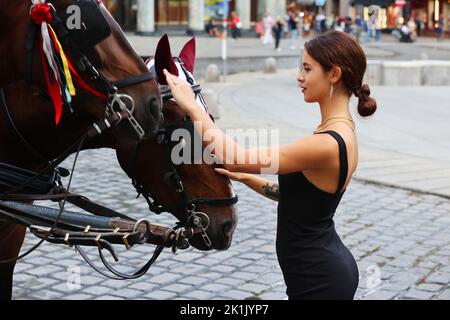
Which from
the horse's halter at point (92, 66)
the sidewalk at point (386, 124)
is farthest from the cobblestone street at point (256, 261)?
the horse's halter at point (92, 66)

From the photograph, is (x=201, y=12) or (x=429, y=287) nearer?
(x=429, y=287)

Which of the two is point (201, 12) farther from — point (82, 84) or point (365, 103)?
point (82, 84)

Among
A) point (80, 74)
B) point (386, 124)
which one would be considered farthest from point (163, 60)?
point (386, 124)

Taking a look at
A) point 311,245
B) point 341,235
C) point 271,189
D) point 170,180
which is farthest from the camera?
point 341,235

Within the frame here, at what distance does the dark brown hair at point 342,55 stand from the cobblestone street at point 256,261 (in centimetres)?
276

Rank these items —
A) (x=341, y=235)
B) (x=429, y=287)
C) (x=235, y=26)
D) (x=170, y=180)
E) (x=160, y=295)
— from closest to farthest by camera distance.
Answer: (x=170, y=180), (x=160, y=295), (x=429, y=287), (x=341, y=235), (x=235, y=26)

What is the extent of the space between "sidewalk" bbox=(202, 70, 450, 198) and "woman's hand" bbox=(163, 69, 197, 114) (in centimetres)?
485

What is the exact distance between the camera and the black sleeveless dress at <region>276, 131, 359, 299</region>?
10.2 ft

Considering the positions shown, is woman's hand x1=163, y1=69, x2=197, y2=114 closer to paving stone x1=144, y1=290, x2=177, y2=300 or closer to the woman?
the woman

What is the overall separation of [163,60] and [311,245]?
1.00m

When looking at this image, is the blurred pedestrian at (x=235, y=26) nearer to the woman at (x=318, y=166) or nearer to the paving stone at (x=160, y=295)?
the paving stone at (x=160, y=295)

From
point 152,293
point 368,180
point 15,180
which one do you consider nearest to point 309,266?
point 15,180

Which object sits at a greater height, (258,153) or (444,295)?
(258,153)

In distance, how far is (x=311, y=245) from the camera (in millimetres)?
3133
